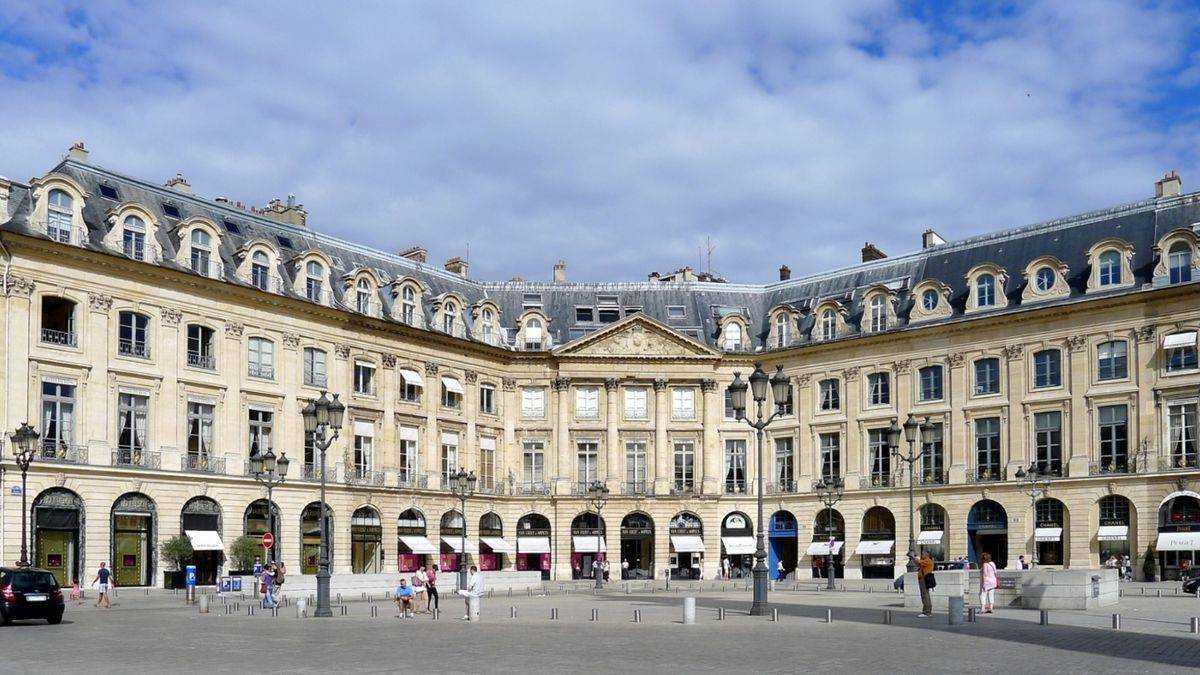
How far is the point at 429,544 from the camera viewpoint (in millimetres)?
66562

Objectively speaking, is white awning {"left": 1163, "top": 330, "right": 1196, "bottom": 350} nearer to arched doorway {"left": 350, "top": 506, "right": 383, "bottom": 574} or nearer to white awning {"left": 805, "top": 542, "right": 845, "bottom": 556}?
white awning {"left": 805, "top": 542, "right": 845, "bottom": 556}

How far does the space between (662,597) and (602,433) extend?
24596mm

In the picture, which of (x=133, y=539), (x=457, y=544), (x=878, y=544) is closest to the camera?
(x=133, y=539)

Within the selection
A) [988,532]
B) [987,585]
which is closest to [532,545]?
[988,532]

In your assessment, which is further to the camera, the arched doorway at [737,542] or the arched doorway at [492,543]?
the arched doorway at [737,542]

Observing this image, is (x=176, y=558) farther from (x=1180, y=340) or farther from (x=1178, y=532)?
(x=1180, y=340)

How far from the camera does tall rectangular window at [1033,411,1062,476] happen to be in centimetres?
6203

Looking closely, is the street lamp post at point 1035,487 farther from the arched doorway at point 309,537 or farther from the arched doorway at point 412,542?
the arched doorway at point 309,537

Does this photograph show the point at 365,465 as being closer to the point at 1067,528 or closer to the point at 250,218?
the point at 250,218

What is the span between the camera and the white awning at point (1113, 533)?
2331 inches

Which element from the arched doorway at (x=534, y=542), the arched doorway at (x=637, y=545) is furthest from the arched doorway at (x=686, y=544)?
the arched doorway at (x=534, y=542)

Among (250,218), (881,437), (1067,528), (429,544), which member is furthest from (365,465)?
(1067,528)

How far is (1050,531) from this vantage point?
61.6 metres

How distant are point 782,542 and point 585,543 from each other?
424 inches
